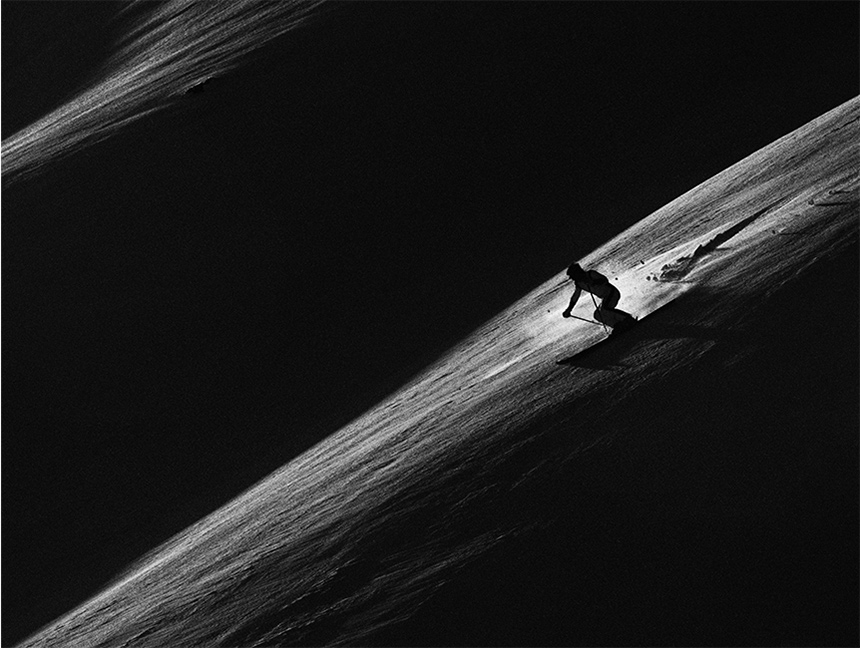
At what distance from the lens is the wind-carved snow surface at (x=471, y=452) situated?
22.4 feet

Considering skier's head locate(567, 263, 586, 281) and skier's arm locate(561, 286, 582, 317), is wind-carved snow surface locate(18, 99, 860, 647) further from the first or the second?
skier's head locate(567, 263, 586, 281)

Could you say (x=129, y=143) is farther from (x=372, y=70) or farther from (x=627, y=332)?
(x=627, y=332)

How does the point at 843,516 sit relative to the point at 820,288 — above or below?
below

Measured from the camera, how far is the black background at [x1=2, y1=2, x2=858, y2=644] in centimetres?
1370

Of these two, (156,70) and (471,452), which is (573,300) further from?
(156,70)

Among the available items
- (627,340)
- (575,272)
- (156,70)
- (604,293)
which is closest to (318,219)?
(156,70)

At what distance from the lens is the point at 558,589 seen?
20.0 ft

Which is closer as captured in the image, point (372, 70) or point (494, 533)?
point (494, 533)

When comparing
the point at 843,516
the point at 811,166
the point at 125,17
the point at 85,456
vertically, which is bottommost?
the point at 843,516

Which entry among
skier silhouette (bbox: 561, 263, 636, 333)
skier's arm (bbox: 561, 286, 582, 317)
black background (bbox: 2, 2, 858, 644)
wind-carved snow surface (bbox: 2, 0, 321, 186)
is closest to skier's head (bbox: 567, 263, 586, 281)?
skier silhouette (bbox: 561, 263, 636, 333)

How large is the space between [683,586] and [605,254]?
6504mm

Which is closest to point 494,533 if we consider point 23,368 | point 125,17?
point 23,368

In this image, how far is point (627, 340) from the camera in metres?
8.18

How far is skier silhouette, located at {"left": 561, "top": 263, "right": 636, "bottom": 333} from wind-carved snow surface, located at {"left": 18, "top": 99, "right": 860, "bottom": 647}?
147mm
